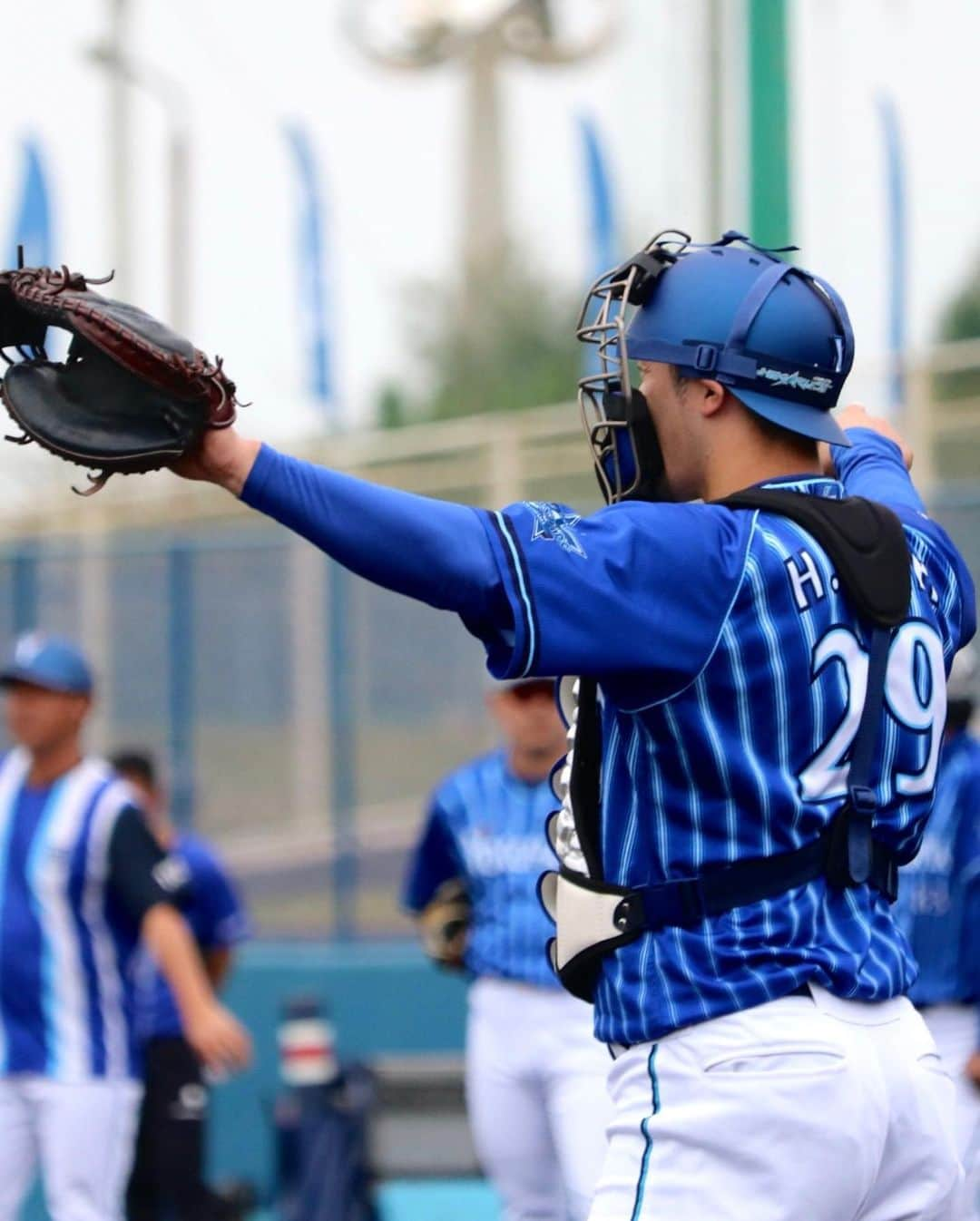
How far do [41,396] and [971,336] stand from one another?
2970cm

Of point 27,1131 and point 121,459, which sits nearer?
point 121,459

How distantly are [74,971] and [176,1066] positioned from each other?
1630mm

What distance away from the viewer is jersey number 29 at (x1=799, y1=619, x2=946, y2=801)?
9.80 ft

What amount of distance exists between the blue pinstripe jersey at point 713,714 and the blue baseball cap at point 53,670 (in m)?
3.88

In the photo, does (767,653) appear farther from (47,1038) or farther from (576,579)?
(47,1038)

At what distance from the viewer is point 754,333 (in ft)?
10.1

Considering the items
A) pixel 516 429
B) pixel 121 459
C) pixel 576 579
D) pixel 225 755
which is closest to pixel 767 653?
pixel 576 579

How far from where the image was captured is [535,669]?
2.82 metres

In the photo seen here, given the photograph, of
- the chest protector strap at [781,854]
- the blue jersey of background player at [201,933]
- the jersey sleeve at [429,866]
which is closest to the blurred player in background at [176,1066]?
the blue jersey of background player at [201,933]

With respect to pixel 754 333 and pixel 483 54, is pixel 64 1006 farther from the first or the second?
pixel 483 54

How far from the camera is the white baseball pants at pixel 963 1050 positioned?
241 inches

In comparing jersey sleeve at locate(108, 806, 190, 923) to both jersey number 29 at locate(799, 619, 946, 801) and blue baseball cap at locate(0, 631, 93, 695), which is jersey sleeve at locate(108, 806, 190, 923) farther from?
jersey number 29 at locate(799, 619, 946, 801)

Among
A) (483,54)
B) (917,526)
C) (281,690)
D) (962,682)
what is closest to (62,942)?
(962,682)

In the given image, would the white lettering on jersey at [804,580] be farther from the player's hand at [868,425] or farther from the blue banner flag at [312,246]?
the blue banner flag at [312,246]
